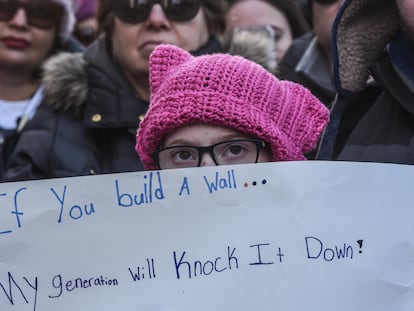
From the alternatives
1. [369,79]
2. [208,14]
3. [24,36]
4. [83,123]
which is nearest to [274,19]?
[208,14]

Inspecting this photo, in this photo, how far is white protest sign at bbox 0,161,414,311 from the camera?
5.19 feet

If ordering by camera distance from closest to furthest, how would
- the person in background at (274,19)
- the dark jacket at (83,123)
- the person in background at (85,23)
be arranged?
the dark jacket at (83,123) < the person in background at (274,19) < the person in background at (85,23)

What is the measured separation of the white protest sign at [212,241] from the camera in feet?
5.19

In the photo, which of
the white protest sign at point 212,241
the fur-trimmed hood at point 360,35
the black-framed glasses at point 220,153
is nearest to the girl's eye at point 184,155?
the black-framed glasses at point 220,153

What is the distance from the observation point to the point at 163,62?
198cm

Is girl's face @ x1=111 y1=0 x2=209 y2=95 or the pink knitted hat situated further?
girl's face @ x1=111 y1=0 x2=209 y2=95

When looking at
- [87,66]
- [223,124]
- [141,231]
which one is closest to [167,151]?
[223,124]

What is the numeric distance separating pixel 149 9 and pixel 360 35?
3.13 ft

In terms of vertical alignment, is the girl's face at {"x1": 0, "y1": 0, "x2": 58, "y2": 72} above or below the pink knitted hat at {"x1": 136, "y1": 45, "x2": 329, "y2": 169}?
below

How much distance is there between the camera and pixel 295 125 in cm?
186

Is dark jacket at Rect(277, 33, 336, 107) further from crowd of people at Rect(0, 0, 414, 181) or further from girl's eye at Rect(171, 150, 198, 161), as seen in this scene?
girl's eye at Rect(171, 150, 198, 161)

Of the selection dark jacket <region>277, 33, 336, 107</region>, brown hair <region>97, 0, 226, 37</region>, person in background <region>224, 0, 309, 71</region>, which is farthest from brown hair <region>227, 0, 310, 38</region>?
brown hair <region>97, 0, 226, 37</region>

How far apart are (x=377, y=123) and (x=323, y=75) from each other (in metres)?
1.05

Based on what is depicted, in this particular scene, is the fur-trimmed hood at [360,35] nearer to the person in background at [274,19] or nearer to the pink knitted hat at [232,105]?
the pink knitted hat at [232,105]
